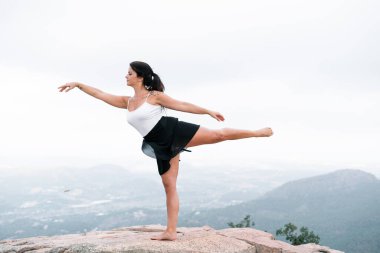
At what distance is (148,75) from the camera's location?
697 cm

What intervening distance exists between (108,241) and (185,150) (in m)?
2.59

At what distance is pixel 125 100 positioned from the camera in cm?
748

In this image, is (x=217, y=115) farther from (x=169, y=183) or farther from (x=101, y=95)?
(x=101, y=95)

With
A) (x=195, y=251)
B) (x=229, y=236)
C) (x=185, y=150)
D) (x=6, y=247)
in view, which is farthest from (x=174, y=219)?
(x=6, y=247)

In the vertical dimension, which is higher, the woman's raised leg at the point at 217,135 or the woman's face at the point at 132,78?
the woman's face at the point at 132,78

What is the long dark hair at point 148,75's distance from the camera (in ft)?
22.6

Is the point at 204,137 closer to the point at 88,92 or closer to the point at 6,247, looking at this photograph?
the point at 88,92

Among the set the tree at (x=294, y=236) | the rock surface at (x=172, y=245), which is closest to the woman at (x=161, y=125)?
the rock surface at (x=172, y=245)

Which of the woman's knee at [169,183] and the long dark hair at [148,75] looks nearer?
the long dark hair at [148,75]

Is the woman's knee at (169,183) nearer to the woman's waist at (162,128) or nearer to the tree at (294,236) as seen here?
the woman's waist at (162,128)

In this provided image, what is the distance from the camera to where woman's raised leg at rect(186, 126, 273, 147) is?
23.6ft

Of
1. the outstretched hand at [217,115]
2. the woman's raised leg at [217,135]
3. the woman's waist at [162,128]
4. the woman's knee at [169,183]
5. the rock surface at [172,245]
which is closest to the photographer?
the outstretched hand at [217,115]

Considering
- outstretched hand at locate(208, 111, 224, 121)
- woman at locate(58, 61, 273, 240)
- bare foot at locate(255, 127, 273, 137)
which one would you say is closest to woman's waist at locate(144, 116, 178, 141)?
woman at locate(58, 61, 273, 240)

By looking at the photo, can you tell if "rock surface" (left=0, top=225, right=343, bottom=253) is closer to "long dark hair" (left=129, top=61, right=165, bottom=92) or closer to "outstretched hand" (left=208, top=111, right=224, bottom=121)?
"outstretched hand" (left=208, top=111, right=224, bottom=121)
